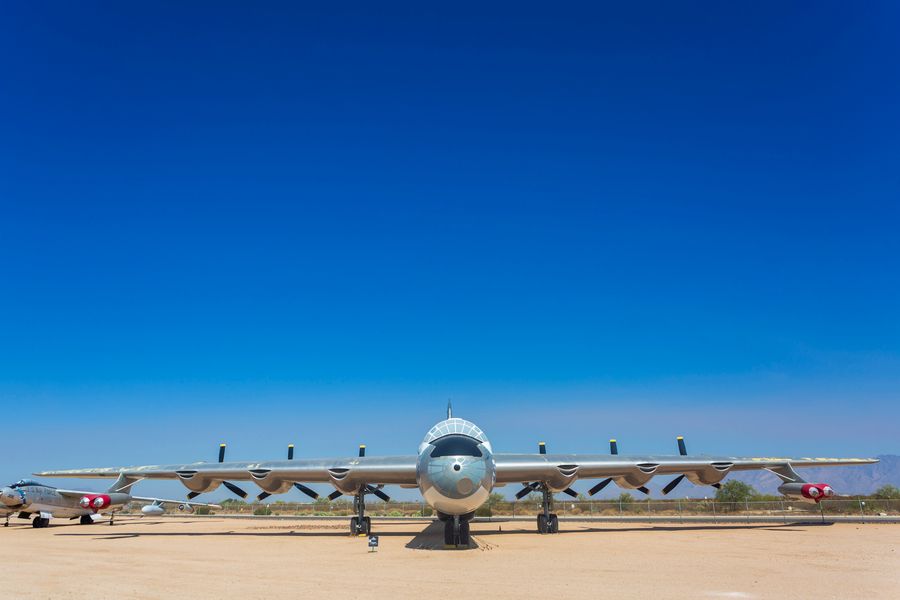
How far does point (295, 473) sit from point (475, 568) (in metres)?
18.8

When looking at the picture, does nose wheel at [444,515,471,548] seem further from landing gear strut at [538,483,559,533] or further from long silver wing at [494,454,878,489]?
landing gear strut at [538,483,559,533]

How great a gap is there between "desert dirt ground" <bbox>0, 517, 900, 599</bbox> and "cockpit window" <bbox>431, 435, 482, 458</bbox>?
3536mm

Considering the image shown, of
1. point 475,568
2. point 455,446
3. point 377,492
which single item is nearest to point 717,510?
point 377,492

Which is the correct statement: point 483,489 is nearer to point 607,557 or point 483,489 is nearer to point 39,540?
point 607,557

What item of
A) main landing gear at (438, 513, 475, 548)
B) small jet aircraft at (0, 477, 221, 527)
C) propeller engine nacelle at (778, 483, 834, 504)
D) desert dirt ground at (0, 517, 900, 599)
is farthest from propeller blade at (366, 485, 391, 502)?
propeller engine nacelle at (778, 483, 834, 504)

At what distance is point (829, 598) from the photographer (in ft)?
37.0

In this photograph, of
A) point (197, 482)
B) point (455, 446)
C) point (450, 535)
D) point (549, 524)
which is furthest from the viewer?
point (197, 482)

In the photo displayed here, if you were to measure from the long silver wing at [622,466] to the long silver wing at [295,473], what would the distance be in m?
5.77

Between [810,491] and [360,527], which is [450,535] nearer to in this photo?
[360,527]

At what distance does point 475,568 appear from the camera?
1633 centimetres

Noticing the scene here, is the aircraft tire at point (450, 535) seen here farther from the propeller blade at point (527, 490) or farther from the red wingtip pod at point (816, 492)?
the red wingtip pod at point (816, 492)

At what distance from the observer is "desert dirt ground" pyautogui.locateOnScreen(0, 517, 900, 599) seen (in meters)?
12.6

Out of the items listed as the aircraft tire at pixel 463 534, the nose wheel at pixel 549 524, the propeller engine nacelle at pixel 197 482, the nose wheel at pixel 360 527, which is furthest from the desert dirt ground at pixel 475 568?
the propeller engine nacelle at pixel 197 482

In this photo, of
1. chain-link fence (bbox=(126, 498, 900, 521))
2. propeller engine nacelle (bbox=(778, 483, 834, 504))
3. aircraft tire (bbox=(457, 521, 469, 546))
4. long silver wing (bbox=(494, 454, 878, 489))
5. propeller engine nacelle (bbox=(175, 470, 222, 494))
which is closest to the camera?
aircraft tire (bbox=(457, 521, 469, 546))
